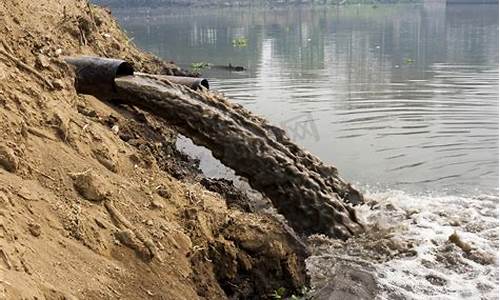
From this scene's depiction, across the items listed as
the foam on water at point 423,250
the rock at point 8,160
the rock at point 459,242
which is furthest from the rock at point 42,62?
the rock at point 459,242

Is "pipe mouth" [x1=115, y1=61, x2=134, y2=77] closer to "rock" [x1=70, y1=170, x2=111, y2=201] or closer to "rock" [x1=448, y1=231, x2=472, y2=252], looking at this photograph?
"rock" [x1=70, y1=170, x2=111, y2=201]

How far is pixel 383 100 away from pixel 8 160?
42.0ft

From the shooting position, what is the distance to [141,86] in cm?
712

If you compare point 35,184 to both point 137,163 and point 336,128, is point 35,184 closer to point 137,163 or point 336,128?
point 137,163

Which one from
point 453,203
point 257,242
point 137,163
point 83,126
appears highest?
point 83,126

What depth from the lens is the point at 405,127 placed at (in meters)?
12.9

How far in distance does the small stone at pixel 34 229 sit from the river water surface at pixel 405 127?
3227 mm

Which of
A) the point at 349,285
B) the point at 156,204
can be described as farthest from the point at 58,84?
the point at 349,285

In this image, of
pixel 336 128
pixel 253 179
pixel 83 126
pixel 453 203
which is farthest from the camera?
pixel 336 128

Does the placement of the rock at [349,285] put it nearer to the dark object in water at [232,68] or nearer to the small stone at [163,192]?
the small stone at [163,192]

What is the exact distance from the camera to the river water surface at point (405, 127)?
666 cm

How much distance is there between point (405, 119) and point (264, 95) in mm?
4791

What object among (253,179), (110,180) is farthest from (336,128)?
(110,180)

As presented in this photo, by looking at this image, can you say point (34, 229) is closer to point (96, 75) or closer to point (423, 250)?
point (96, 75)
